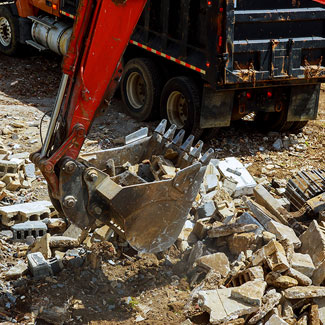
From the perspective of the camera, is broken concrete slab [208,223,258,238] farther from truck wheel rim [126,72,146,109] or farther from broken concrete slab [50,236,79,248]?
truck wheel rim [126,72,146,109]

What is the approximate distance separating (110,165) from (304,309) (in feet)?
7.61

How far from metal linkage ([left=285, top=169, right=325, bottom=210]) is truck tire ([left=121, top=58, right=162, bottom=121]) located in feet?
10.2

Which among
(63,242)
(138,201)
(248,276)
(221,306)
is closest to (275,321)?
(221,306)

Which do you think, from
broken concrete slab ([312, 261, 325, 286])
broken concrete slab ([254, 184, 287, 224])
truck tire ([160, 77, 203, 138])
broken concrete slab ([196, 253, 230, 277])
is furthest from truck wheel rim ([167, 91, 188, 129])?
broken concrete slab ([312, 261, 325, 286])

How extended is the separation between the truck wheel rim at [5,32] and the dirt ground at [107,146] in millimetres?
356

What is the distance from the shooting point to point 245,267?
591cm

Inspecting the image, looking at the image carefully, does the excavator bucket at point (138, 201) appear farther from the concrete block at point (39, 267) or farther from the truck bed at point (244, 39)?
the truck bed at point (244, 39)

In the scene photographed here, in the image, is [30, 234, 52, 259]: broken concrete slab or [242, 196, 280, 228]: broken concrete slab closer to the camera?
[30, 234, 52, 259]: broken concrete slab

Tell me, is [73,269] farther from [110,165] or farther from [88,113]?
[88,113]

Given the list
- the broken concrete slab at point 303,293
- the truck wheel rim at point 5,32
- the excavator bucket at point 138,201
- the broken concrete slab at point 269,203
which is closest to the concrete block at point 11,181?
the excavator bucket at point 138,201

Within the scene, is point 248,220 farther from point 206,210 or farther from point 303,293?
point 303,293

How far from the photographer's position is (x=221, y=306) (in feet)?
17.2

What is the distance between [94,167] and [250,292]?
5.61 feet

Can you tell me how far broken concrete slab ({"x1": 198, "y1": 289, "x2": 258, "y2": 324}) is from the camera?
17.0 feet
